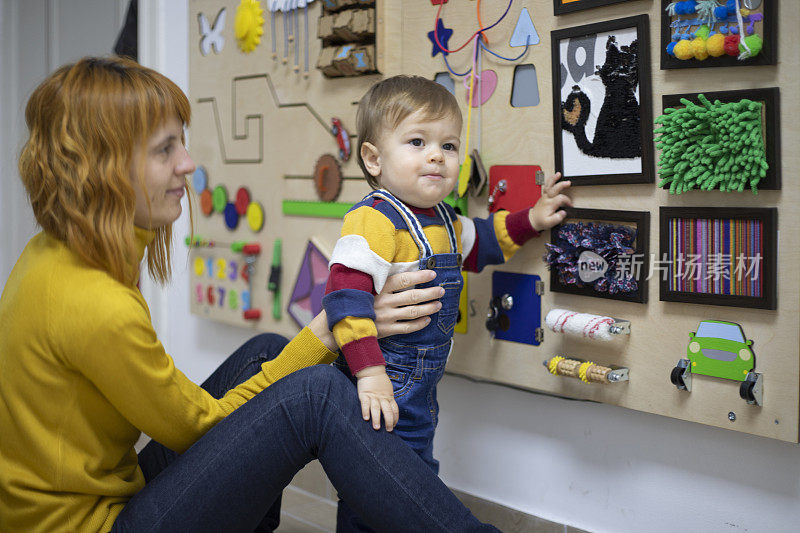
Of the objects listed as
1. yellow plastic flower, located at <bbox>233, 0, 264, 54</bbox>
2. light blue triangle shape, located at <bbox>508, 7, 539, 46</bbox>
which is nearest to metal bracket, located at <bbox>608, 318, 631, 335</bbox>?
light blue triangle shape, located at <bbox>508, 7, 539, 46</bbox>

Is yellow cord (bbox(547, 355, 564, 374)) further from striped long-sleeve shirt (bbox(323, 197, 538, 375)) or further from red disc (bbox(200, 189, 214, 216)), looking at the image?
red disc (bbox(200, 189, 214, 216))

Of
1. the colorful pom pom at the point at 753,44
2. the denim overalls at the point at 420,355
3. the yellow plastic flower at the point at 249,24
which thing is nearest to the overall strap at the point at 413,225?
the denim overalls at the point at 420,355

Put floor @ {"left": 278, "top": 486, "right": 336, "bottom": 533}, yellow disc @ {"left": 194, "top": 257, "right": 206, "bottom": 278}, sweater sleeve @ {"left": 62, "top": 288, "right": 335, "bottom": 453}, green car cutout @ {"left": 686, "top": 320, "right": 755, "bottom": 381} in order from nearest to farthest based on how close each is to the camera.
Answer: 1. sweater sleeve @ {"left": 62, "top": 288, "right": 335, "bottom": 453}
2. green car cutout @ {"left": 686, "top": 320, "right": 755, "bottom": 381}
3. floor @ {"left": 278, "top": 486, "right": 336, "bottom": 533}
4. yellow disc @ {"left": 194, "top": 257, "right": 206, "bottom": 278}

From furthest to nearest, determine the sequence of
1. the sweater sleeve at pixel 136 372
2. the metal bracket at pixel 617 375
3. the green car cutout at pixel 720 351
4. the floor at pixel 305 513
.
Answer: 1. the floor at pixel 305 513
2. the metal bracket at pixel 617 375
3. the green car cutout at pixel 720 351
4. the sweater sleeve at pixel 136 372

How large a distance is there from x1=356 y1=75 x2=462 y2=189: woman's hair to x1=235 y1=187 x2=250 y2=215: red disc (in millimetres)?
709

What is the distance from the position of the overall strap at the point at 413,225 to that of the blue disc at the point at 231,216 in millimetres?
800

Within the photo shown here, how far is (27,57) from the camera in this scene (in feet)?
8.23

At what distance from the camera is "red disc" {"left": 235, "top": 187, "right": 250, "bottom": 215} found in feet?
6.09

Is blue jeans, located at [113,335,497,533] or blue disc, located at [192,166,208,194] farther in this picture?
blue disc, located at [192,166,208,194]

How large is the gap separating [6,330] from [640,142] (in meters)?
0.95

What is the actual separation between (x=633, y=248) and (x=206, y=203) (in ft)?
3.94

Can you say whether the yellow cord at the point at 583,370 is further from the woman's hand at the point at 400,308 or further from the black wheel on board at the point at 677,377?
the woman's hand at the point at 400,308

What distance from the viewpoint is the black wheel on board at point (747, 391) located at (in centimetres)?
105

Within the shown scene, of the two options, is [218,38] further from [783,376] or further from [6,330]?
[783,376]
